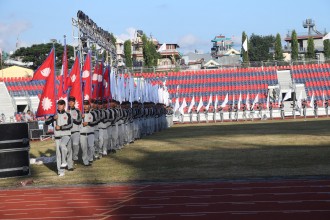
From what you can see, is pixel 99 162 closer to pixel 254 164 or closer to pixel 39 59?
pixel 254 164

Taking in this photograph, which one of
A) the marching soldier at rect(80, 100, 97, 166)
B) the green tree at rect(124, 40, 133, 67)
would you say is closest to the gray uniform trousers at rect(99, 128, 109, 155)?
the marching soldier at rect(80, 100, 97, 166)

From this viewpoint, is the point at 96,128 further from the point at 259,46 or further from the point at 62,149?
the point at 259,46

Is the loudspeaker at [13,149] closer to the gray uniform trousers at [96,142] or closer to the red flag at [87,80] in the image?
the gray uniform trousers at [96,142]

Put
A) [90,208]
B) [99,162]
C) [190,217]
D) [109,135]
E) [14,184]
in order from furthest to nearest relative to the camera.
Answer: [109,135] < [99,162] < [14,184] < [90,208] < [190,217]

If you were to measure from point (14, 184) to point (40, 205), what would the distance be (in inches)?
152

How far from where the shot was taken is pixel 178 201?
10.1 m

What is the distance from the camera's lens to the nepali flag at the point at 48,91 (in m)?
17.3

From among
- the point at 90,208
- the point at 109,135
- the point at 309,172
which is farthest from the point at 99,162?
the point at 90,208

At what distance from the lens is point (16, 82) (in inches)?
2446

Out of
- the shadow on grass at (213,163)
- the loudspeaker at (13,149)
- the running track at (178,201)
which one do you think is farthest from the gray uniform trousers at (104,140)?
the running track at (178,201)

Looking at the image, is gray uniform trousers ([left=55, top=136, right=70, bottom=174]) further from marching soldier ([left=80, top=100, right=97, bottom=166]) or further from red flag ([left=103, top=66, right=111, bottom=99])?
red flag ([left=103, top=66, right=111, bottom=99])

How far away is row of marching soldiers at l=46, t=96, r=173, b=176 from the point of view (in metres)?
15.6

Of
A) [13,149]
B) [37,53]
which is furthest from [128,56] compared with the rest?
[13,149]

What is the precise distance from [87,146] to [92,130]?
512 millimetres
